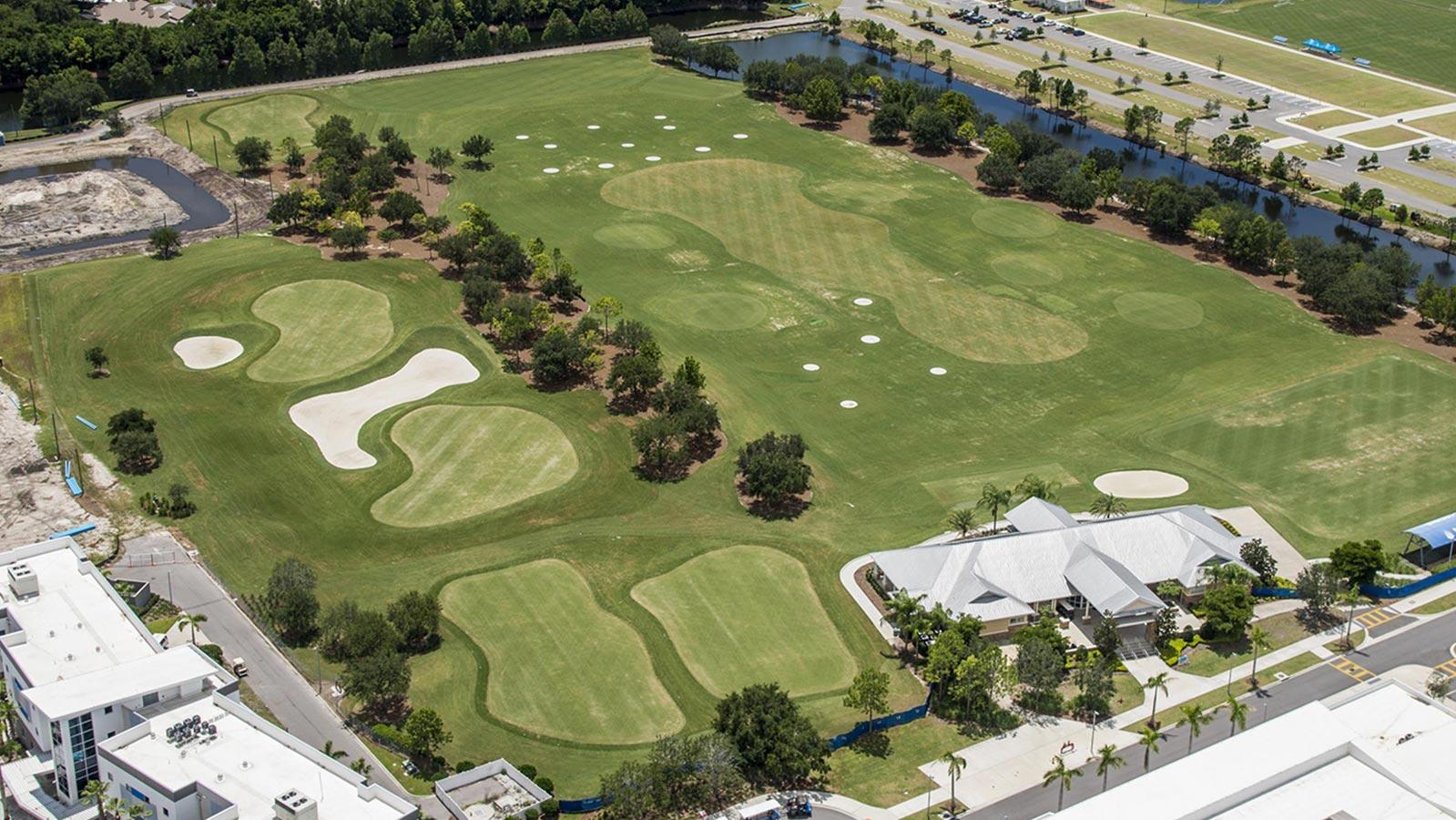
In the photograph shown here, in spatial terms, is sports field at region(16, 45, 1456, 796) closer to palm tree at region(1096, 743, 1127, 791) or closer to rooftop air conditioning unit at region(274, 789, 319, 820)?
palm tree at region(1096, 743, 1127, 791)

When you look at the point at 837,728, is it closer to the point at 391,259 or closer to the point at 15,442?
the point at 15,442

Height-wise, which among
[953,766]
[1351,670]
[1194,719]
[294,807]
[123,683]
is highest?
[123,683]

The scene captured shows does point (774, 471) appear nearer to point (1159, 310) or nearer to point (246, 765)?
point (246, 765)

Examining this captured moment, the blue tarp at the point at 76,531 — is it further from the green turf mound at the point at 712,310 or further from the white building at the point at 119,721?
the green turf mound at the point at 712,310

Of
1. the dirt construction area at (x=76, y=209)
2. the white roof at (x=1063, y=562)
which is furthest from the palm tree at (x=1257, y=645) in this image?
the dirt construction area at (x=76, y=209)

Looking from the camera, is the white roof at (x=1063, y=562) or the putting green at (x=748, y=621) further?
the white roof at (x=1063, y=562)

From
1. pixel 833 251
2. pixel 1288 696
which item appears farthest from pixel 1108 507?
pixel 833 251

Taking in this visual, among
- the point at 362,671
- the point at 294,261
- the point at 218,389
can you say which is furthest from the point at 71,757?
the point at 294,261
